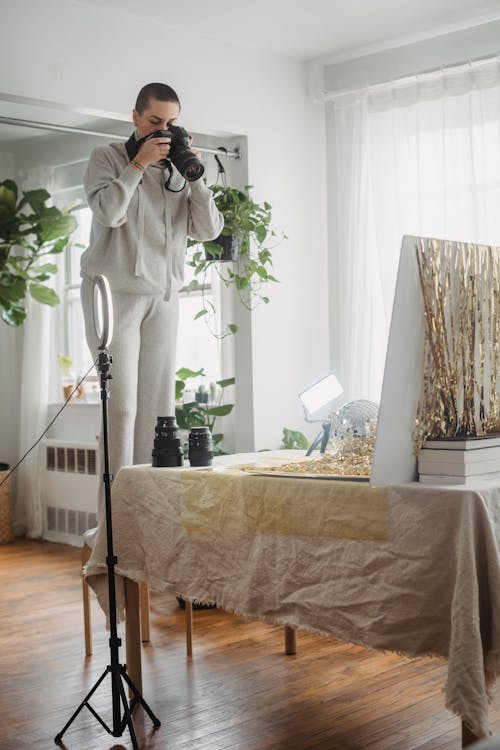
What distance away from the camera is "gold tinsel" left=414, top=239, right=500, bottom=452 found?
6.43 ft

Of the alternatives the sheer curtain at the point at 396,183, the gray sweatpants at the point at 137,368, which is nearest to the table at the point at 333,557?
the gray sweatpants at the point at 137,368

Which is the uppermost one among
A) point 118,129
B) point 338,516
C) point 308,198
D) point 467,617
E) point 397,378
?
point 118,129

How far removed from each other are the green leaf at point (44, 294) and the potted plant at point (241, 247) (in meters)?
1.13

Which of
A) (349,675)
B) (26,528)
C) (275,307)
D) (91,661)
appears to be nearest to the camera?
(349,675)

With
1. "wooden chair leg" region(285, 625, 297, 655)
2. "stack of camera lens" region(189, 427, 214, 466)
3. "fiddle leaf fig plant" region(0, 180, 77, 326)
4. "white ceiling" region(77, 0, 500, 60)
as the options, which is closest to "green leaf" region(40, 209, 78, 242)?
"fiddle leaf fig plant" region(0, 180, 77, 326)

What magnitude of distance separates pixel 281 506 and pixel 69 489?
379cm

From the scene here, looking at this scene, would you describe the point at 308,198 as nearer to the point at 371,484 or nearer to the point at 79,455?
the point at 79,455

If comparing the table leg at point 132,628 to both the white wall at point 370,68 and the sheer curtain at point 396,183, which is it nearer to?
the sheer curtain at point 396,183

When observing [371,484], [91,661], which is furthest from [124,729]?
[371,484]

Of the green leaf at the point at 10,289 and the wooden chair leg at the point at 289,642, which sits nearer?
the wooden chair leg at the point at 289,642

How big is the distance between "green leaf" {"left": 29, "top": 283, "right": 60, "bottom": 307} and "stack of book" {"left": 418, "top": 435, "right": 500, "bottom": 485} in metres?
4.05

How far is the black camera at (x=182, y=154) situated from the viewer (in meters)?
3.00

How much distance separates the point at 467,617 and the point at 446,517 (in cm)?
19

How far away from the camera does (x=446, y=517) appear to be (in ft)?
6.01
